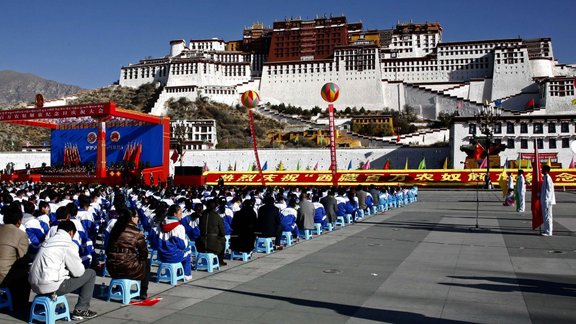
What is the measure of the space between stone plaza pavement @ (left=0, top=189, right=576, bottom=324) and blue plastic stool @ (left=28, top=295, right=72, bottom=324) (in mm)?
351

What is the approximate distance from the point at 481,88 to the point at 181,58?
186 ft

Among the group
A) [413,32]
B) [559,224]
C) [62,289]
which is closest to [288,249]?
[62,289]

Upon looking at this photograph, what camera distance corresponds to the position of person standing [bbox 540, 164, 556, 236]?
42.3 feet

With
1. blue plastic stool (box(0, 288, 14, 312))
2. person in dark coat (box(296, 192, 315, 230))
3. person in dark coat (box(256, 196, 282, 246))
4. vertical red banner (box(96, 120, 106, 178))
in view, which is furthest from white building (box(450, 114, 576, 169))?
blue plastic stool (box(0, 288, 14, 312))

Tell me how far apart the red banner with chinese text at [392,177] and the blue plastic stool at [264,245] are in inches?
1053

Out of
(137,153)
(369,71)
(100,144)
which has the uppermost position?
(369,71)

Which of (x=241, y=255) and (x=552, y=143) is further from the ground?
(x=552, y=143)

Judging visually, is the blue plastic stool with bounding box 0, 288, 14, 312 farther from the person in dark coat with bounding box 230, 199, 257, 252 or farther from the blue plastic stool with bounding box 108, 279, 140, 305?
the person in dark coat with bounding box 230, 199, 257, 252

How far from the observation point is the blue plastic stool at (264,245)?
10938mm

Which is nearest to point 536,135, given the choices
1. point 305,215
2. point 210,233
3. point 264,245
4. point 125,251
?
point 305,215

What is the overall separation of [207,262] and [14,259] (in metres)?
3.41

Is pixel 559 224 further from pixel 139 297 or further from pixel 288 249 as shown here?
pixel 139 297

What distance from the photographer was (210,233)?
8.88 metres

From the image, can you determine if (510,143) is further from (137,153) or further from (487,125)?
(137,153)
